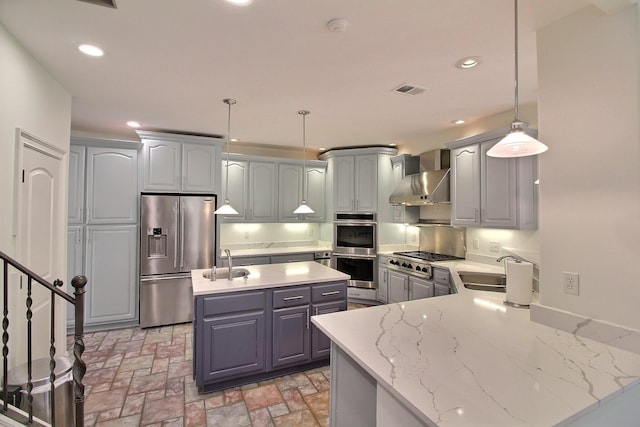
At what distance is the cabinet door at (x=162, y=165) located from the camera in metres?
4.05

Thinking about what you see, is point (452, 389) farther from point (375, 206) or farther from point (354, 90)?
point (375, 206)

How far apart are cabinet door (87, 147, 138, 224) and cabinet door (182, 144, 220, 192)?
600mm

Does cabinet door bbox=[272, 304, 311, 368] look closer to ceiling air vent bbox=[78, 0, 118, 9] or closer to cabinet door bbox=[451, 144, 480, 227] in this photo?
cabinet door bbox=[451, 144, 480, 227]

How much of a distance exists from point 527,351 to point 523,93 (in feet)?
8.20

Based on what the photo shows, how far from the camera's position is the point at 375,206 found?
16.0 feet

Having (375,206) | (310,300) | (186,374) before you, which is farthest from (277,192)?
(186,374)

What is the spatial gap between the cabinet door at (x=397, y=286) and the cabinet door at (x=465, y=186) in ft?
3.37

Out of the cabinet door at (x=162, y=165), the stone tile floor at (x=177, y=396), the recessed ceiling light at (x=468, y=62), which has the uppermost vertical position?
the recessed ceiling light at (x=468, y=62)

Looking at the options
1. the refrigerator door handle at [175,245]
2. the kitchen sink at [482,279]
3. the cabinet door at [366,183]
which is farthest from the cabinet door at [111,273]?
the kitchen sink at [482,279]

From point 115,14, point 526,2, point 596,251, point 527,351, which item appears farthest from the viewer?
point 115,14

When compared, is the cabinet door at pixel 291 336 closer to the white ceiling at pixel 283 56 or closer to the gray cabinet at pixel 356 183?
the white ceiling at pixel 283 56

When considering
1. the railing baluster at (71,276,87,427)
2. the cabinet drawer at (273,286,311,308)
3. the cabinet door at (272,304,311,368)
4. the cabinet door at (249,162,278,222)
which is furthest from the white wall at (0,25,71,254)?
the cabinet door at (249,162,278,222)

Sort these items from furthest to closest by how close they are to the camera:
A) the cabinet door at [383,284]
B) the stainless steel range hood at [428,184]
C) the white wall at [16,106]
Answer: the cabinet door at [383,284]
the stainless steel range hood at [428,184]
the white wall at [16,106]

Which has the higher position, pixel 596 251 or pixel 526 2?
pixel 526 2
